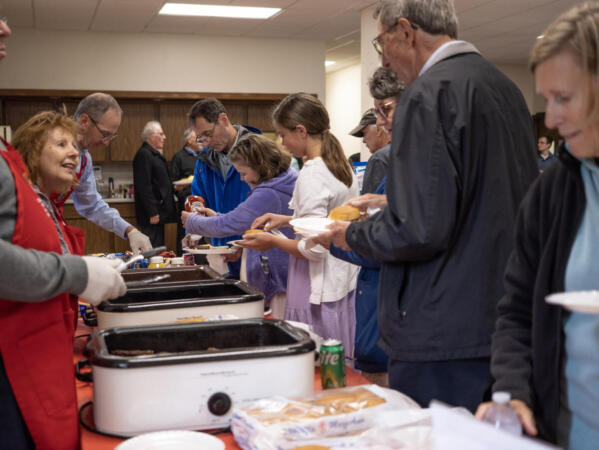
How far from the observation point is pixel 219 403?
1.24m

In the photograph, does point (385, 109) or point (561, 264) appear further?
point (385, 109)

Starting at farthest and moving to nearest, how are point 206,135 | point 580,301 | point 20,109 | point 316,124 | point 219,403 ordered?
point 20,109, point 206,135, point 316,124, point 219,403, point 580,301

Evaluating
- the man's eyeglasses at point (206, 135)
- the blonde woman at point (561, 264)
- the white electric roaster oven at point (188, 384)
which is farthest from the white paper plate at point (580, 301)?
the man's eyeglasses at point (206, 135)

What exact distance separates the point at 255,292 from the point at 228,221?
125 cm

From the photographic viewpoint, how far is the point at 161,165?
7.18m

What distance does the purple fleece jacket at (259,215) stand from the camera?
287 cm

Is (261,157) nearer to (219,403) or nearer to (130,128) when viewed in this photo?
(219,403)

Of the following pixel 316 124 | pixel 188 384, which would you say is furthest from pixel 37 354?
pixel 316 124

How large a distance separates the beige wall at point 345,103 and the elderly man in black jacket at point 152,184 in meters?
4.43

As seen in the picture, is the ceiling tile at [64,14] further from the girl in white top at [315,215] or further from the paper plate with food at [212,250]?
the girl in white top at [315,215]

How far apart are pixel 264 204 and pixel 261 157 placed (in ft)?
0.70

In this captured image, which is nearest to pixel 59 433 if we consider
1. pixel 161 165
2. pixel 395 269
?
pixel 395 269

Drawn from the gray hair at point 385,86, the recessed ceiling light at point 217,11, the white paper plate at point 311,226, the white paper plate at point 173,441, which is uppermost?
the recessed ceiling light at point 217,11

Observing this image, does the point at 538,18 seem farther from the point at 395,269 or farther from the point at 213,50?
the point at 395,269
